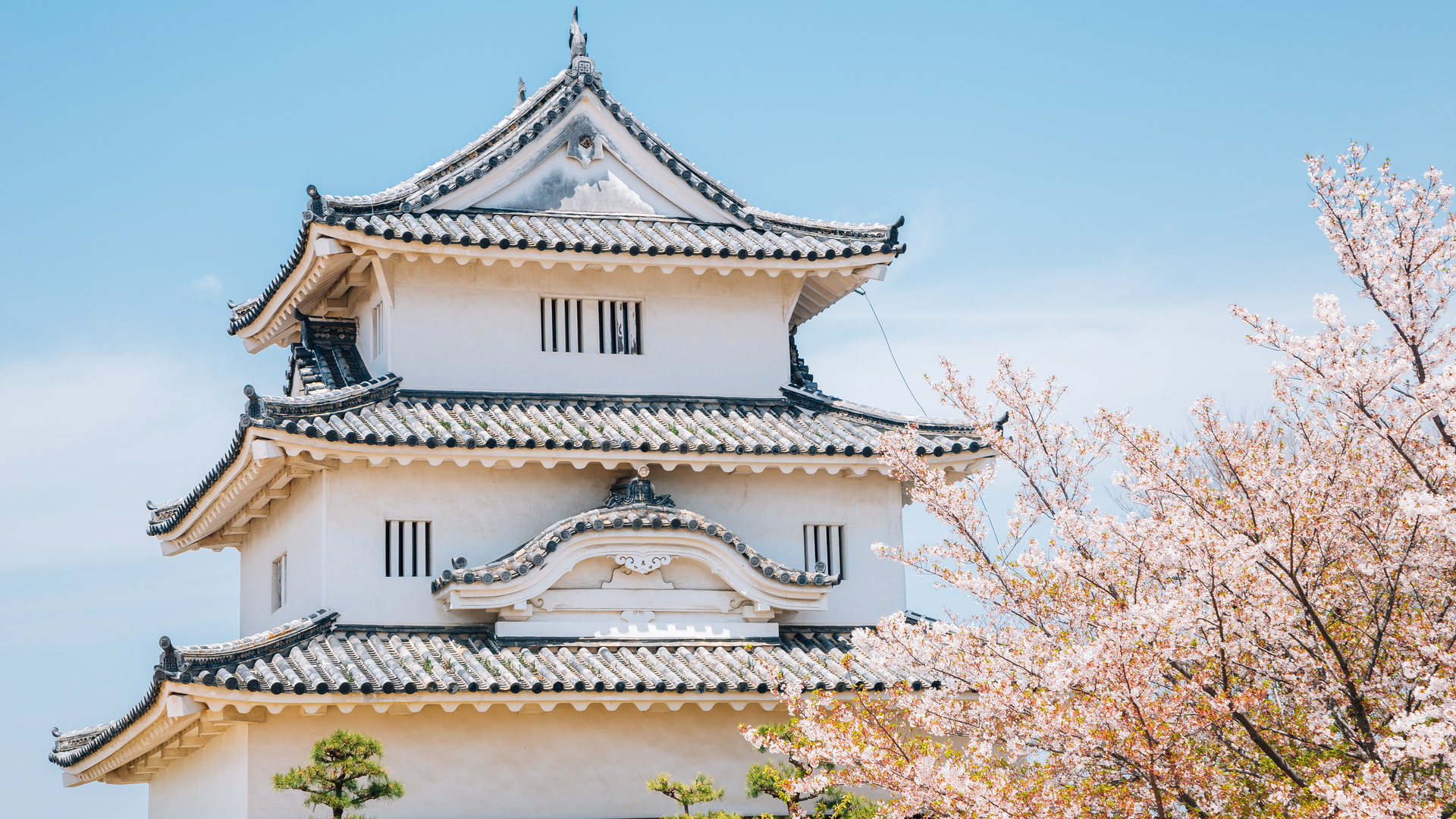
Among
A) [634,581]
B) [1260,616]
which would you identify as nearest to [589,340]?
[634,581]

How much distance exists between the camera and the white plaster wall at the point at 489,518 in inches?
650

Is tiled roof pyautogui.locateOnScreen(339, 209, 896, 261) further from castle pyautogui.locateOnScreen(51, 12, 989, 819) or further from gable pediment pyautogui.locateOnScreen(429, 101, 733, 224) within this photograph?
gable pediment pyautogui.locateOnScreen(429, 101, 733, 224)

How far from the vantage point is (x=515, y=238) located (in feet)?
58.0

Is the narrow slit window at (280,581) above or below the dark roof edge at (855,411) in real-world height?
below

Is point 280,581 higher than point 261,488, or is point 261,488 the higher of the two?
point 261,488

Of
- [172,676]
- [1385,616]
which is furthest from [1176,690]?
[172,676]

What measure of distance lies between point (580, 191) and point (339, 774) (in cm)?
878

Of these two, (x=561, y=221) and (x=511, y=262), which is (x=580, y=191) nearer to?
(x=561, y=221)

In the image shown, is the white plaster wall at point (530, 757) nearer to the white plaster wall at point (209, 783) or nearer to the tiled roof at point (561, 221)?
the white plaster wall at point (209, 783)

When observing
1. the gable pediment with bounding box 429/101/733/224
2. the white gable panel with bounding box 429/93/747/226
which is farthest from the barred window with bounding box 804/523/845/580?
the gable pediment with bounding box 429/101/733/224

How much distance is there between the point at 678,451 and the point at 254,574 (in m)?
6.94

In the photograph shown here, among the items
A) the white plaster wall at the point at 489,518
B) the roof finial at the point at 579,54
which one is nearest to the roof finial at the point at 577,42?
the roof finial at the point at 579,54

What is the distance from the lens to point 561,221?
61.6ft

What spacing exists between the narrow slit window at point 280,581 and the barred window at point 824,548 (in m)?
6.26
